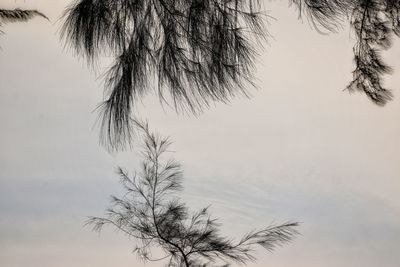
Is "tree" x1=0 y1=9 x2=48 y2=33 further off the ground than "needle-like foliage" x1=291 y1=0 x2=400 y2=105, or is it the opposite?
"tree" x1=0 y1=9 x2=48 y2=33

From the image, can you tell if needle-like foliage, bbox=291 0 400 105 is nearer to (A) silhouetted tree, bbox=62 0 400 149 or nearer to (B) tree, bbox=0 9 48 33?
(A) silhouetted tree, bbox=62 0 400 149

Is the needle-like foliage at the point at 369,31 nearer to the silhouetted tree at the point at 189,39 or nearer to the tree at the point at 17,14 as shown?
the silhouetted tree at the point at 189,39

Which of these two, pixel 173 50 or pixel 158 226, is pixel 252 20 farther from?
pixel 158 226

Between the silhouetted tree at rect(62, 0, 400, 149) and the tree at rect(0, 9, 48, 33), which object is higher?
the tree at rect(0, 9, 48, 33)

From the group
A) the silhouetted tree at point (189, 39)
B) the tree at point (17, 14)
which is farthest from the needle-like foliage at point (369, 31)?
the tree at point (17, 14)

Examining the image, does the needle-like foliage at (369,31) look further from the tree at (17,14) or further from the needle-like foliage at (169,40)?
the tree at (17,14)

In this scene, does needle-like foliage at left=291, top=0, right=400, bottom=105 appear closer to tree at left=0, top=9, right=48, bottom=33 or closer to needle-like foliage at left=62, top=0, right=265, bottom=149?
needle-like foliage at left=62, top=0, right=265, bottom=149

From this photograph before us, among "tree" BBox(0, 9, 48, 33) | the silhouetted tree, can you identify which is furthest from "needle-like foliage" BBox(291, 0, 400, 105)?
"tree" BBox(0, 9, 48, 33)

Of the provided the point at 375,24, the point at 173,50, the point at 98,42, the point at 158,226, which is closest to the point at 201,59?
the point at 173,50

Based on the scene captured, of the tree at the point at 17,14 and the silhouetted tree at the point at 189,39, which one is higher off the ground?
the tree at the point at 17,14

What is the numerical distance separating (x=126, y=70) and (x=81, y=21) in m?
0.20

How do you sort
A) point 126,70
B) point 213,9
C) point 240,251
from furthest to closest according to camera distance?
point 240,251
point 126,70
point 213,9

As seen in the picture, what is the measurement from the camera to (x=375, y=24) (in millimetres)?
1412

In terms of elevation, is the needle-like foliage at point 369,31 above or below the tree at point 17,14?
below
